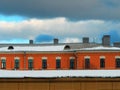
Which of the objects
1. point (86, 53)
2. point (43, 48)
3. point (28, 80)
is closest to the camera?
point (28, 80)

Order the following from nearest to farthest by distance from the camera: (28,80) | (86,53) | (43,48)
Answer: (28,80) → (86,53) → (43,48)

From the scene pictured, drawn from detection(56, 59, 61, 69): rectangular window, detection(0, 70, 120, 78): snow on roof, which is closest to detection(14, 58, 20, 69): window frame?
detection(56, 59, 61, 69): rectangular window

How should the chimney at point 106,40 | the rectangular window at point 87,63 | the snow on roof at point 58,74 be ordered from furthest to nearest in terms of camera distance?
1. the chimney at point 106,40
2. the rectangular window at point 87,63
3. the snow on roof at point 58,74

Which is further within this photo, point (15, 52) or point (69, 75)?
point (15, 52)

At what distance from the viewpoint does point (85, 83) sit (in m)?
16.8

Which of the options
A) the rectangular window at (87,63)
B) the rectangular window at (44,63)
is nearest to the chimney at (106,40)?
the rectangular window at (87,63)

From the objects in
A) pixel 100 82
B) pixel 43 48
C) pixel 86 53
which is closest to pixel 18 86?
pixel 100 82

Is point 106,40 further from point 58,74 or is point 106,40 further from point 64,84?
point 64,84

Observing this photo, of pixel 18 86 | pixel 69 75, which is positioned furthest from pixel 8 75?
pixel 69 75

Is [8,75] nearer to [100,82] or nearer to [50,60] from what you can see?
[100,82]

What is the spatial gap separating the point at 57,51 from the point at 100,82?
5008 cm

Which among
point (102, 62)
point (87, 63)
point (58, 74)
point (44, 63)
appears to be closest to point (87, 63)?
point (87, 63)

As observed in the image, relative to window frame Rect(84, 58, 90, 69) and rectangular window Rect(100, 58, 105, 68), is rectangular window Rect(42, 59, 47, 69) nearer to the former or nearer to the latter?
window frame Rect(84, 58, 90, 69)

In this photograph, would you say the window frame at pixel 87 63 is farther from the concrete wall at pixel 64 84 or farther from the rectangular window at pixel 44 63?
the concrete wall at pixel 64 84
